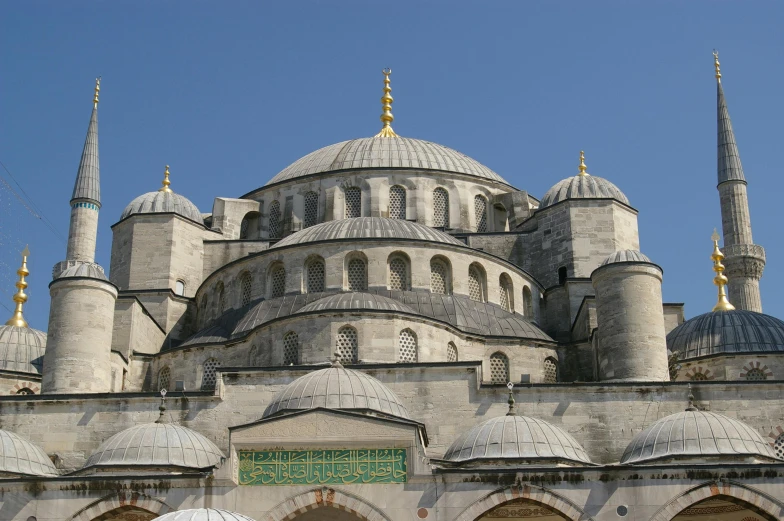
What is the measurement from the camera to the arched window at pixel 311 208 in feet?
111

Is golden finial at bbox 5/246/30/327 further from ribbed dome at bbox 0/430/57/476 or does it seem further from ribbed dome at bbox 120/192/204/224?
ribbed dome at bbox 0/430/57/476

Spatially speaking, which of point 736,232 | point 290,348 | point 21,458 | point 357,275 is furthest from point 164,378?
point 736,232

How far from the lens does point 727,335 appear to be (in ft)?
90.5

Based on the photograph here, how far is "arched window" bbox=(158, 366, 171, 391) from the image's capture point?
27328mm

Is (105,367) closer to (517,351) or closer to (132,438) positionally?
(132,438)

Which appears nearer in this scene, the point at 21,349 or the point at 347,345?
the point at 347,345

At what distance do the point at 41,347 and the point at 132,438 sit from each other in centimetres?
851

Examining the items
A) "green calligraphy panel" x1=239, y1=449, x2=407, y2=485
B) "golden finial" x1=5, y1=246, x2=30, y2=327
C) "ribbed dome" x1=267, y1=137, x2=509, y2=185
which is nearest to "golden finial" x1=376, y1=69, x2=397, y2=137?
"ribbed dome" x1=267, y1=137, x2=509, y2=185

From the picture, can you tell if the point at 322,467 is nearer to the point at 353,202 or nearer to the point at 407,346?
the point at 407,346

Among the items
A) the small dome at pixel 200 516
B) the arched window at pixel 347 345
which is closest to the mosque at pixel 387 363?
the arched window at pixel 347 345

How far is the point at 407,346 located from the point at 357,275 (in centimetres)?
304

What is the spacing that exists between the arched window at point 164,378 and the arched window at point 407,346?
5329mm

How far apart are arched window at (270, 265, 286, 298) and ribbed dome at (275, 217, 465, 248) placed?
55 centimetres

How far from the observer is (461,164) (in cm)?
3538
